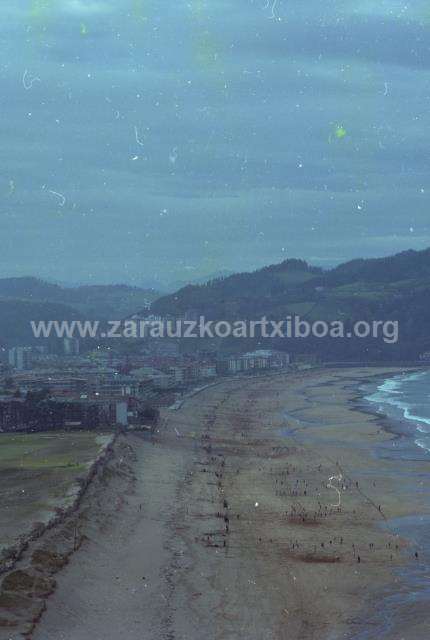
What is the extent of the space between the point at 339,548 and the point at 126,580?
665 centimetres

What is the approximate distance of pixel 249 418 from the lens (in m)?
65.3

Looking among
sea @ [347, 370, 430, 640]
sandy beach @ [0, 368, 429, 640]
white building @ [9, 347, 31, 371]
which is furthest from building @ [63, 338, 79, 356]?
sandy beach @ [0, 368, 429, 640]

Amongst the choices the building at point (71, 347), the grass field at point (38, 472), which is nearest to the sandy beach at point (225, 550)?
the grass field at point (38, 472)

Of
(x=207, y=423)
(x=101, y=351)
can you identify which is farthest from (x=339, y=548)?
(x=101, y=351)

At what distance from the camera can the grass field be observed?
26.9 m

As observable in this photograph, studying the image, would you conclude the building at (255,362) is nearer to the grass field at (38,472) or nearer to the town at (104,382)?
the town at (104,382)

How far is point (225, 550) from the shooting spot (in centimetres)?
2511

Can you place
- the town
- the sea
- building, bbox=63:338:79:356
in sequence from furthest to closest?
building, bbox=63:338:79:356 → the town → the sea

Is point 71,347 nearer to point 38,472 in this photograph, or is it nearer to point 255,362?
point 255,362

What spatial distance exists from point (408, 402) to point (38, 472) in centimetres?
4391

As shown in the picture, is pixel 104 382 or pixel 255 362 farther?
pixel 255 362

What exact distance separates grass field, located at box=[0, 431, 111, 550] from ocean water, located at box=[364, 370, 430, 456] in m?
16.9

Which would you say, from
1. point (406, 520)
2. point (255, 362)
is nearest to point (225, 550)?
point (406, 520)

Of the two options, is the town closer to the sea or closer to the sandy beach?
the sandy beach
